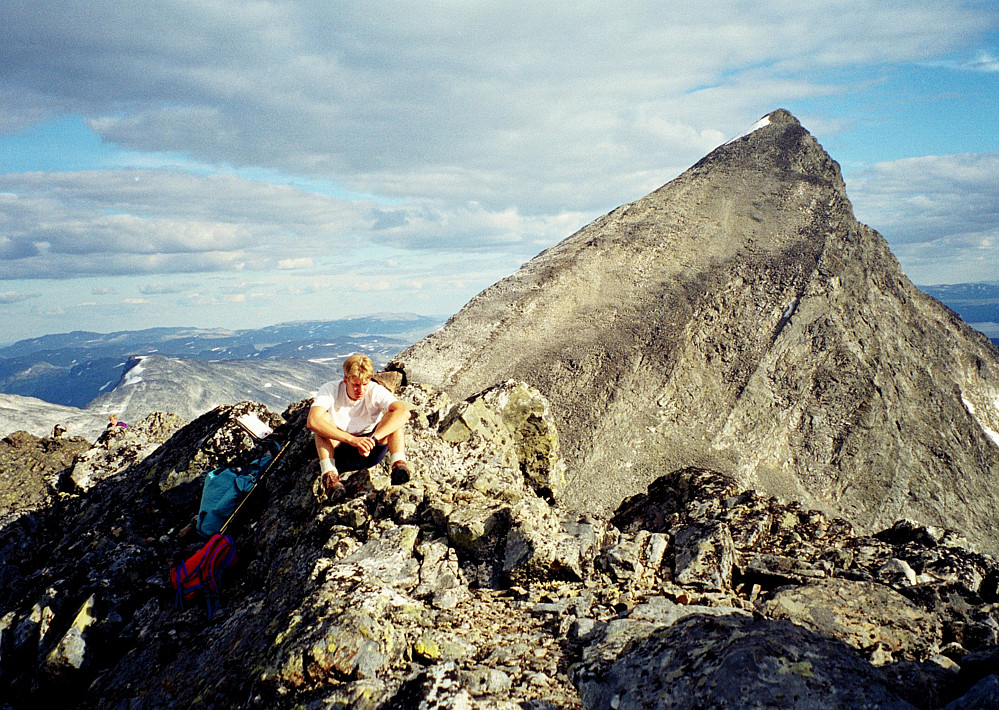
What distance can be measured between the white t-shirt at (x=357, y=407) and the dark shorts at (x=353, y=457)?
0.31m

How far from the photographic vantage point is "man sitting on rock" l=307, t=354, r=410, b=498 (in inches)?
335

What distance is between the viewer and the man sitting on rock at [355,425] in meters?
8.51

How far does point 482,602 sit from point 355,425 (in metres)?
3.59

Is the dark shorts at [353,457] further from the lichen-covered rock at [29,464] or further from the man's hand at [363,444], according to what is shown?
the lichen-covered rock at [29,464]

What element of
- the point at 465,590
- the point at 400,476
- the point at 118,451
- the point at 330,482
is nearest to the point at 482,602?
the point at 465,590

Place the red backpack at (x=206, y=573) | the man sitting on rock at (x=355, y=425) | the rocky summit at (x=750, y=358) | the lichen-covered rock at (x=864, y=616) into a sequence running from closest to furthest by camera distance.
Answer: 1. the lichen-covered rock at (x=864, y=616)
2. the red backpack at (x=206, y=573)
3. the man sitting on rock at (x=355, y=425)
4. the rocky summit at (x=750, y=358)

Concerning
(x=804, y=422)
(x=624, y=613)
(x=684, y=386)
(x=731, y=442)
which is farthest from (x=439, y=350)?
(x=624, y=613)

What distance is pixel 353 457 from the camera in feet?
29.9

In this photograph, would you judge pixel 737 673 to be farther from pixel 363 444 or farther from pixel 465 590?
pixel 363 444

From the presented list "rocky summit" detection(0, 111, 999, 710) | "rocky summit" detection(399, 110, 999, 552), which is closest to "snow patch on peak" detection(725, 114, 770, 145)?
"rocky summit" detection(399, 110, 999, 552)

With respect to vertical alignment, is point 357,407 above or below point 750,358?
above

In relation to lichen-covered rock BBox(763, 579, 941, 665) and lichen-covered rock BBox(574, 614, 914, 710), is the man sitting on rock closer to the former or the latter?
lichen-covered rock BBox(574, 614, 914, 710)

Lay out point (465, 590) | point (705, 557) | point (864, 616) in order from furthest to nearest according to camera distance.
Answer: point (705, 557), point (465, 590), point (864, 616)

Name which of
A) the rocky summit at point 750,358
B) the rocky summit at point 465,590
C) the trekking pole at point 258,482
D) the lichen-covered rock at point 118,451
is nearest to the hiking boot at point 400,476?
the rocky summit at point 465,590
